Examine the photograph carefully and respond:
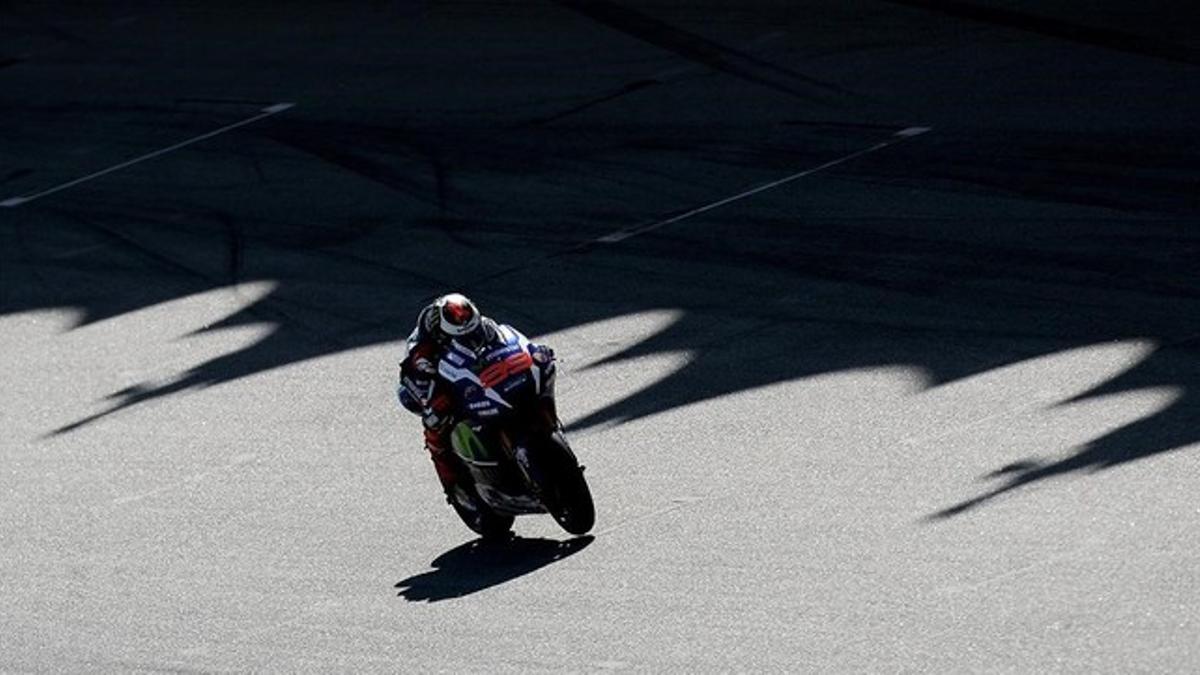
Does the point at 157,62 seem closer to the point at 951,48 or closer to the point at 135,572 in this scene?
the point at 951,48

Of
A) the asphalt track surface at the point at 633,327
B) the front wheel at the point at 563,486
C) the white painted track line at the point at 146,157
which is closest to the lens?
the asphalt track surface at the point at 633,327

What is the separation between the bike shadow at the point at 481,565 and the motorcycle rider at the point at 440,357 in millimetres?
454

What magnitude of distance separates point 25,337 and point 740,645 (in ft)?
40.7

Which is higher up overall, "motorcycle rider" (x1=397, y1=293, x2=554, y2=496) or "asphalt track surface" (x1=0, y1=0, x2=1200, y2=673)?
"motorcycle rider" (x1=397, y1=293, x2=554, y2=496)

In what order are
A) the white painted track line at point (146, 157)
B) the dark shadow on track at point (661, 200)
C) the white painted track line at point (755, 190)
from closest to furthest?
1. the dark shadow on track at point (661, 200)
2. the white painted track line at point (755, 190)
3. the white painted track line at point (146, 157)

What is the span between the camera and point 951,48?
29078 millimetres

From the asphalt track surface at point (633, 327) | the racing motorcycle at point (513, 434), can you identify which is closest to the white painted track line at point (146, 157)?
the asphalt track surface at point (633, 327)

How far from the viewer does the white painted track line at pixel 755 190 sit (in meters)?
24.5

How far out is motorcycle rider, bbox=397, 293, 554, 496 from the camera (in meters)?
16.6

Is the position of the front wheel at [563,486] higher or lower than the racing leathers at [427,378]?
lower

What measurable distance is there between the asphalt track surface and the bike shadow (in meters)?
0.05

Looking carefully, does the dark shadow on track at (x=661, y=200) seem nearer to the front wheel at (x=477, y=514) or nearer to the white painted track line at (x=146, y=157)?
the white painted track line at (x=146, y=157)

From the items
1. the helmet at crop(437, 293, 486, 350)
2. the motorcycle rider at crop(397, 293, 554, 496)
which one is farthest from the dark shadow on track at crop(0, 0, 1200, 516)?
the helmet at crop(437, 293, 486, 350)

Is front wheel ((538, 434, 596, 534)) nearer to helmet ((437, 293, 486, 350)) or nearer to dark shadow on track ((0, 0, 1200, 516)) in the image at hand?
helmet ((437, 293, 486, 350))
